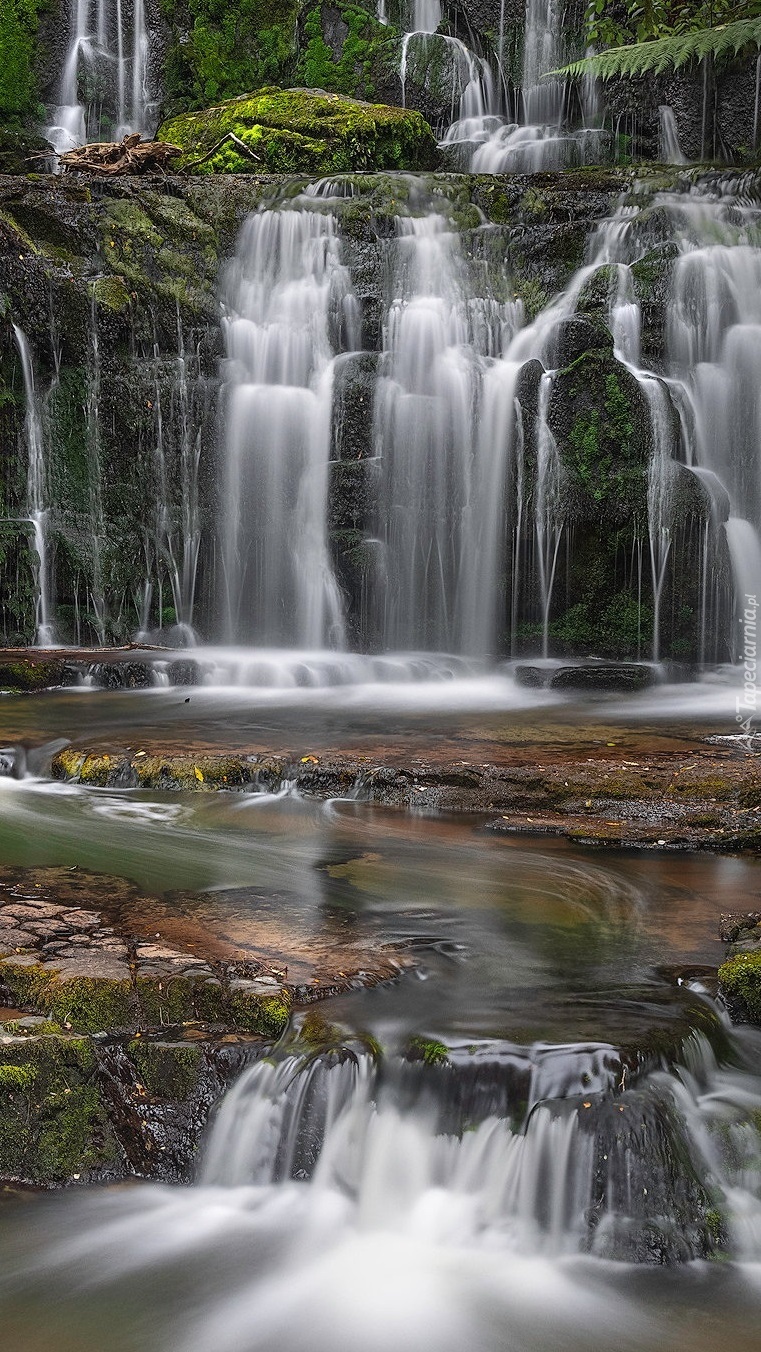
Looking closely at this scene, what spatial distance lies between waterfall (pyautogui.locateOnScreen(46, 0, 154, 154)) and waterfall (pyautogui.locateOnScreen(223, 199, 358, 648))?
293 inches

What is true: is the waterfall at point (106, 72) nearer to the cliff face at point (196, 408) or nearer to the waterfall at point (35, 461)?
the cliff face at point (196, 408)

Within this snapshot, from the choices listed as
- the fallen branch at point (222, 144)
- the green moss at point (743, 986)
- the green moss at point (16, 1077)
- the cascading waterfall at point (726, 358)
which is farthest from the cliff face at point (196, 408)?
the green moss at point (16, 1077)

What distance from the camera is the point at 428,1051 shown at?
120 inches

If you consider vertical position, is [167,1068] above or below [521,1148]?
above

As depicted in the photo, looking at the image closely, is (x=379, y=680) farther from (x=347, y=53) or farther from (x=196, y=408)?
(x=347, y=53)

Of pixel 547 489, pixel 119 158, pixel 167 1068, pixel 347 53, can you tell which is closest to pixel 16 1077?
pixel 167 1068

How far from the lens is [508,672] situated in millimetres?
10438

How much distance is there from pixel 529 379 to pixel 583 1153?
30.7 ft

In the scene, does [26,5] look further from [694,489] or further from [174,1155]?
[174,1155]

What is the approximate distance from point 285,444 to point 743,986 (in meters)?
9.28

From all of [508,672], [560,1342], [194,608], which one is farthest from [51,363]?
[560,1342]

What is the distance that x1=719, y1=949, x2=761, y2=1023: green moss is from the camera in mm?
3320

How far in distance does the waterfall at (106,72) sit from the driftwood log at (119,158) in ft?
16.4

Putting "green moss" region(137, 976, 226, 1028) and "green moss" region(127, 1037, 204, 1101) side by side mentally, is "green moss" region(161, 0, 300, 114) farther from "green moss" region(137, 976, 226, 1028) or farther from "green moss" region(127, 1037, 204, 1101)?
"green moss" region(127, 1037, 204, 1101)
